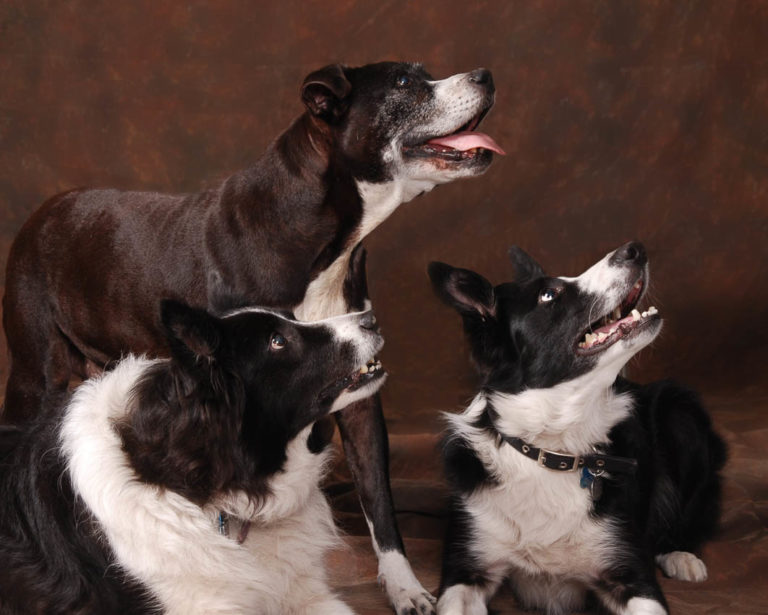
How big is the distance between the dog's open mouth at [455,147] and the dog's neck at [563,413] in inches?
30.1

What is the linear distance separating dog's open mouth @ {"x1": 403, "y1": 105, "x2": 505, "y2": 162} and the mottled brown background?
5.26 ft

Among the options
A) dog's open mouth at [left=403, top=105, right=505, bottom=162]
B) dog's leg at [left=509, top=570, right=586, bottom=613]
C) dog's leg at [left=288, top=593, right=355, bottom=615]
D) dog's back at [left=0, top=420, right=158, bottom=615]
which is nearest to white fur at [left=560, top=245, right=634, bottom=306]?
dog's open mouth at [left=403, top=105, right=505, bottom=162]

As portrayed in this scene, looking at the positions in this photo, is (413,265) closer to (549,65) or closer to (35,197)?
(549,65)

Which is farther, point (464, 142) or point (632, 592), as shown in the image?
point (464, 142)

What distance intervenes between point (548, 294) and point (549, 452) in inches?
19.1

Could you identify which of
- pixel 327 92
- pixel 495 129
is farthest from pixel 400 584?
pixel 495 129

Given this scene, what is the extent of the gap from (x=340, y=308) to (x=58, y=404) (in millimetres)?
941

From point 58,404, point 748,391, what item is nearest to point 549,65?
point 748,391

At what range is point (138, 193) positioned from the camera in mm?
4137

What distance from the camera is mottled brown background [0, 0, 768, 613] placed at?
5.11 m

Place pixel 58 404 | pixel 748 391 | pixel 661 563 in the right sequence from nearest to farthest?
pixel 58 404
pixel 661 563
pixel 748 391

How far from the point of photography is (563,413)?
135 inches

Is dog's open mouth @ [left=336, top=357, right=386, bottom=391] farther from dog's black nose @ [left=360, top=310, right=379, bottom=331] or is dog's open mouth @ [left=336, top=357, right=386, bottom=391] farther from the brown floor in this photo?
the brown floor

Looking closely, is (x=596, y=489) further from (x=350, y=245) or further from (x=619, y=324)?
(x=350, y=245)
